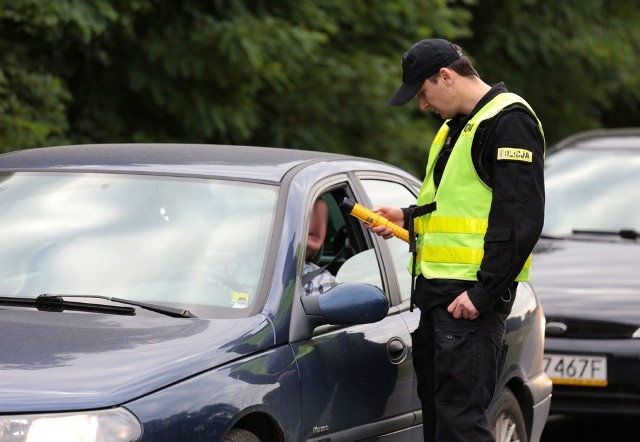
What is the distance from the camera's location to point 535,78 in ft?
56.8

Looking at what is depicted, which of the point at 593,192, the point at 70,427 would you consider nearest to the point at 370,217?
the point at 70,427

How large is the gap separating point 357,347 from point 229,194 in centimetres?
69

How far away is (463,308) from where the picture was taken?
4.91 m

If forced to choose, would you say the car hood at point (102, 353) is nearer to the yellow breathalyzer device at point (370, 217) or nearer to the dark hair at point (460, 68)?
the yellow breathalyzer device at point (370, 217)

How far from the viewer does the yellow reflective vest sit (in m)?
5.00

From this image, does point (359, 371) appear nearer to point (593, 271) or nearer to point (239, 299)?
point (239, 299)

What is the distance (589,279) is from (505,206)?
3.10 meters

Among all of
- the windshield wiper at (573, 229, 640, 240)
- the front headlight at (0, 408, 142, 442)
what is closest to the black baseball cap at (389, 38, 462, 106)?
the front headlight at (0, 408, 142, 442)

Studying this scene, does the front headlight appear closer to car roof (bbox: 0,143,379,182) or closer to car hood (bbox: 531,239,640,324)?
car roof (bbox: 0,143,379,182)

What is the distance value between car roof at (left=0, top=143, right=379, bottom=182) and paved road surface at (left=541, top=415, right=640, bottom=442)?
3371 millimetres

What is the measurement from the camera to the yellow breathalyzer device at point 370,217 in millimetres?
5275

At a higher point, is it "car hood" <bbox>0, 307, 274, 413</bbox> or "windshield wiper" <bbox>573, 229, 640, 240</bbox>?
"windshield wiper" <bbox>573, 229, 640, 240</bbox>

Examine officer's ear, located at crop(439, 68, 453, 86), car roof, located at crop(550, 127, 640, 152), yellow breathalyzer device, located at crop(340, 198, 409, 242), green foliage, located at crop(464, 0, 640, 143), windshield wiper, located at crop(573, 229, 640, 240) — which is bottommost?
windshield wiper, located at crop(573, 229, 640, 240)

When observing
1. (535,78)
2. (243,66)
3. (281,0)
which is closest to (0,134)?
(243,66)
